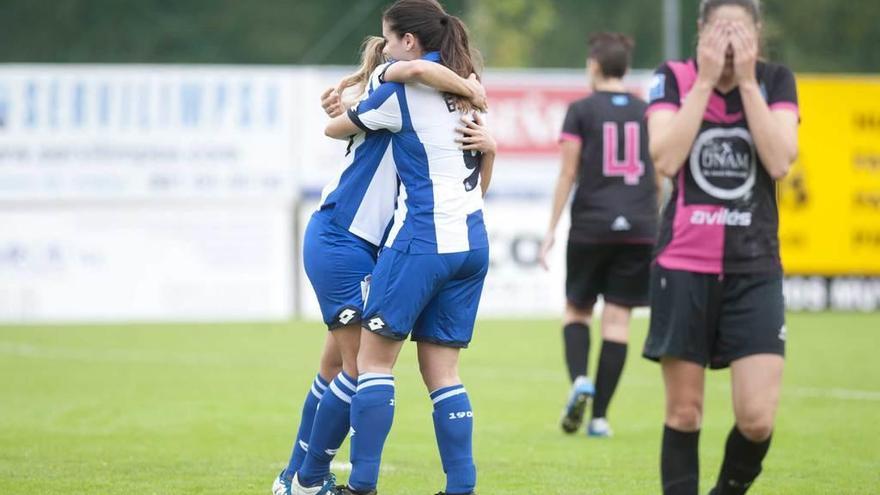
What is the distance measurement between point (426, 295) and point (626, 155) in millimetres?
3885

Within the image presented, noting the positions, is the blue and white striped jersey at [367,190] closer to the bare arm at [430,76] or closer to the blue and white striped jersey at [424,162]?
the blue and white striped jersey at [424,162]

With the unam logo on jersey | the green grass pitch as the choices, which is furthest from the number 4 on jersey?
the unam logo on jersey

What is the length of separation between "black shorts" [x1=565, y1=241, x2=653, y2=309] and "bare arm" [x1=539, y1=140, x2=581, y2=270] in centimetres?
22

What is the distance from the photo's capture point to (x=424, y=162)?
19.2ft

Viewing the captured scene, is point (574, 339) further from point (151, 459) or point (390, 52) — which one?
point (390, 52)

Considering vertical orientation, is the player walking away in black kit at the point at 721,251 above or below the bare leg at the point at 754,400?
above

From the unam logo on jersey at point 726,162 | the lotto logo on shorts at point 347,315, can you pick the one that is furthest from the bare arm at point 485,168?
the unam logo on jersey at point 726,162

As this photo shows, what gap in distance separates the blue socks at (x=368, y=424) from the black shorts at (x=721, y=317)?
3.84 feet

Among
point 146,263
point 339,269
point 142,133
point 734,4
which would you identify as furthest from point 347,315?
point 142,133

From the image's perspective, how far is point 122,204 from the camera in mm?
18234

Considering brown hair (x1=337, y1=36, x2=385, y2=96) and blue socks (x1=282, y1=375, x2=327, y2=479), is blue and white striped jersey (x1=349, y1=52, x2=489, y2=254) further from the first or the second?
blue socks (x1=282, y1=375, x2=327, y2=479)

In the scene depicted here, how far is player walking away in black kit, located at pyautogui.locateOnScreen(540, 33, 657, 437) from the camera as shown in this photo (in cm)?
932

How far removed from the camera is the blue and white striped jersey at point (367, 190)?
6.09 m

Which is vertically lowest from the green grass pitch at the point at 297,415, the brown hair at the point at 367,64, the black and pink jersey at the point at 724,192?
the green grass pitch at the point at 297,415
